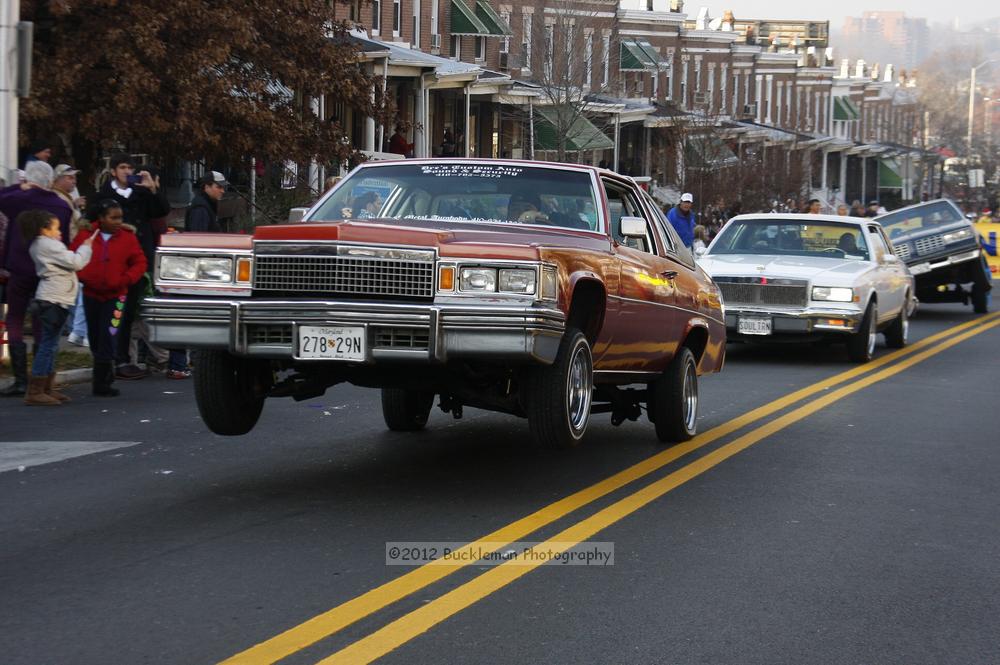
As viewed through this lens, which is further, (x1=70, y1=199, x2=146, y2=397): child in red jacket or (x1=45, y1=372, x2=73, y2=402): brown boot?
(x1=70, y1=199, x2=146, y2=397): child in red jacket

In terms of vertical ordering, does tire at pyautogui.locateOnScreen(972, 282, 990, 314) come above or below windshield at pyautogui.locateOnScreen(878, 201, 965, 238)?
below

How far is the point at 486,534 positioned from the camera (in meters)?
6.80

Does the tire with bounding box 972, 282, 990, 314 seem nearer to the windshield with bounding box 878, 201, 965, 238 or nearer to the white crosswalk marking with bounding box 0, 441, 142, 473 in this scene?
the windshield with bounding box 878, 201, 965, 238

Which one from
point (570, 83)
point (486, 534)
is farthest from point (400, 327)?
point (570, 83)

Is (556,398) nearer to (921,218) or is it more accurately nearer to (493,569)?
(493,569)

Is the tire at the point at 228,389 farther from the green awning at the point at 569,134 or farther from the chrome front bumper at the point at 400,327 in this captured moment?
the green awning at the point at 569,134

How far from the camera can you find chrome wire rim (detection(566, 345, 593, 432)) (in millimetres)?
7570

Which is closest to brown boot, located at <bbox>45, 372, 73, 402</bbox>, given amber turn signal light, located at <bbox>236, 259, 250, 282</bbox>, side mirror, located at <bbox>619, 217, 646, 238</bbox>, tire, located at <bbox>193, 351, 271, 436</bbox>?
tire, located at <bbox>193, 351, 271, 436</bbox>

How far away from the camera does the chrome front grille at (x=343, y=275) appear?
282 inches

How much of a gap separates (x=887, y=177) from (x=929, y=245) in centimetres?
7215

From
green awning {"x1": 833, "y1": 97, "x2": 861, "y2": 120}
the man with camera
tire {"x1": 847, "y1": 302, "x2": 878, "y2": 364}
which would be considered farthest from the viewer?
green awning {"x1": 833, "y1": 97, "x2": 861, "y2": 120}

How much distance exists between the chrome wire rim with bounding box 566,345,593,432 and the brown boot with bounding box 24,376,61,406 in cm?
550

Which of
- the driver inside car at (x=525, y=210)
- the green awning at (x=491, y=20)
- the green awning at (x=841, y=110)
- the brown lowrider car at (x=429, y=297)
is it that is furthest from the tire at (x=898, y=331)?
the green awning at (x=841, y=110)

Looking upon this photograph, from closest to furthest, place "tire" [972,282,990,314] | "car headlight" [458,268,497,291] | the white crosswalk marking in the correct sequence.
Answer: "car headlight" [458,268,497,291], the white crosswalk marking, "tire" [972,282,990,314]
